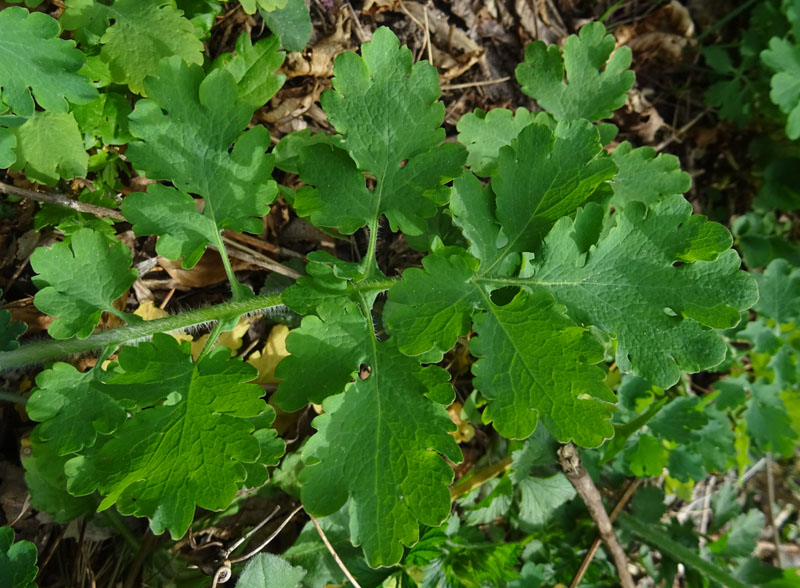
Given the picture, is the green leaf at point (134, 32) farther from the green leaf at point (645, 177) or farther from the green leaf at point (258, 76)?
the green leaf at point (645, 177)

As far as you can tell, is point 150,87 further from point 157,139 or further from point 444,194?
point 444,194

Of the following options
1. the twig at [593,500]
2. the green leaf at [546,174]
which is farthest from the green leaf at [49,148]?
the twig at [593,500]

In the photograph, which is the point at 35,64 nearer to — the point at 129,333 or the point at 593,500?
the point at 129,333

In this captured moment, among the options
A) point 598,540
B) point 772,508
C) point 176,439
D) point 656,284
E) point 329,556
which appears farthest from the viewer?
point 772,508

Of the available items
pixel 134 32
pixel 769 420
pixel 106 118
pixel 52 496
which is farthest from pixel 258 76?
pixel 769 420

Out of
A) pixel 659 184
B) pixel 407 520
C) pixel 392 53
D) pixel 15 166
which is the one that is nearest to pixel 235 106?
pixel 392 53

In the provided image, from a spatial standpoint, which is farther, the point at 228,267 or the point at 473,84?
the point at 473,84
